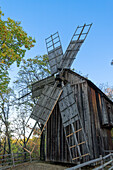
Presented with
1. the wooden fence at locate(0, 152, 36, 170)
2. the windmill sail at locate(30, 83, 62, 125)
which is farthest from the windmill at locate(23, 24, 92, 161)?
the wooden fence at locate(0, 152, 36, 170)

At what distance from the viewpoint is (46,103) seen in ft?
34.5

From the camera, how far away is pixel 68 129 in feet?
33.6

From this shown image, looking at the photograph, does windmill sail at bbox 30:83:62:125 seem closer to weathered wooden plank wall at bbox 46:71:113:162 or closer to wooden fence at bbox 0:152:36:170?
weathered wooden plank wall at bbox 46:71:113:162

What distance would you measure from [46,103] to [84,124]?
290cm

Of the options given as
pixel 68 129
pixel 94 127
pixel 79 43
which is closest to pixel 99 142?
pixel 94 127

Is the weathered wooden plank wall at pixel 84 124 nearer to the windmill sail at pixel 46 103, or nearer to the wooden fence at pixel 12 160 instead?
the windmill sail at pixel 46 103

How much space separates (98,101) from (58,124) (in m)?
3.80

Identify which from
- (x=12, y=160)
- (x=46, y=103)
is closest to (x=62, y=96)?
(x=46, y=103)

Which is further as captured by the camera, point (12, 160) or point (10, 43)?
point (12, 160)

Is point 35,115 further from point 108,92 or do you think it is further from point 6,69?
point 108,92

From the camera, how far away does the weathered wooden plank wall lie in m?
9.91

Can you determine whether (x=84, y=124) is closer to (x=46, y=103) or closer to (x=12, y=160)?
(x=46, y=103)

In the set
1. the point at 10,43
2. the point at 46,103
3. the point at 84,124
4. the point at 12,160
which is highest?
the point at 10,43

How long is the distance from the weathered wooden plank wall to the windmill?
0.50 metres
